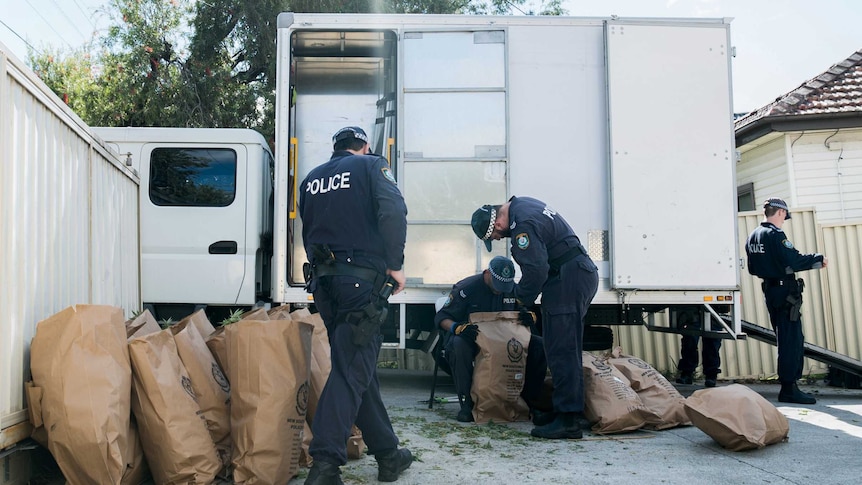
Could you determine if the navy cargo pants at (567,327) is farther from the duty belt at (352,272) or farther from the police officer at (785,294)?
the police officer at (785,294)

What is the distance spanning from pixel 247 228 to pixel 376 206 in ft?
10.4

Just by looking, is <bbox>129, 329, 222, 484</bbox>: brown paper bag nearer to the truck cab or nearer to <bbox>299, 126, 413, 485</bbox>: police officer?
<bbox>299, 126, 413, 485</bbox>: police officer

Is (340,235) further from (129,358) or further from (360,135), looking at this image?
(129,358)

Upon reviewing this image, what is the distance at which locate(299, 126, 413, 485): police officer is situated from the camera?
11.0ft

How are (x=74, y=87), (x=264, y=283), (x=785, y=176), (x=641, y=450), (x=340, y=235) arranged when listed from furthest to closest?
(x=74, y=87), (x=785, y=176), (x=264, y=283), (x=641, y=450), (x=340, y=235)

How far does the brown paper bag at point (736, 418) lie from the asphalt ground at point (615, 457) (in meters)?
0.08

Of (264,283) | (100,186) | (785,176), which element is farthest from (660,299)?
(785,176)

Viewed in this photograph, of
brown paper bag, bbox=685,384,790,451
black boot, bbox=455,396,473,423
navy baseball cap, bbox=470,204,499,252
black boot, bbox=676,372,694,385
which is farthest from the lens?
black boot, bbox=676,372,694,385

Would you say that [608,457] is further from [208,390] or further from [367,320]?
[208,390]

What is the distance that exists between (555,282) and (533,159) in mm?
1773

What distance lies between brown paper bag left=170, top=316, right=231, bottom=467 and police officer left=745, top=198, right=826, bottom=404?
4.84 metres

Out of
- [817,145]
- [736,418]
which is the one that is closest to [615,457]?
[736,418]

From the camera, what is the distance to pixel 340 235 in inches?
138

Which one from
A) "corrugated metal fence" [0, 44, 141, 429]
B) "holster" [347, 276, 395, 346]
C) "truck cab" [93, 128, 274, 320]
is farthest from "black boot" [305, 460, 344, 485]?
"truck cab" [93, 128, 274, 320]
